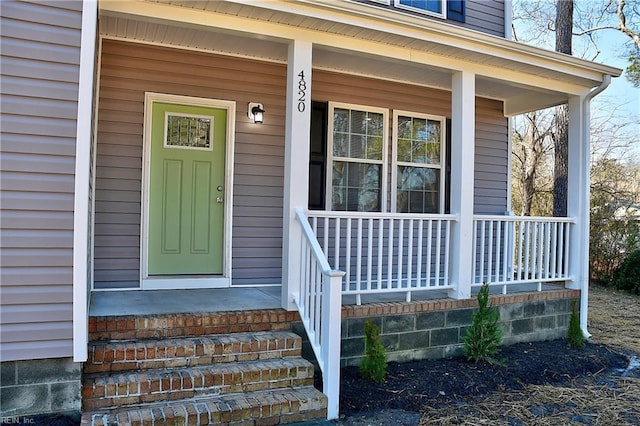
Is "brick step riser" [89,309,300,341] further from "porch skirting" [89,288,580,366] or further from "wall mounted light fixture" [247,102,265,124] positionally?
"wall mounted light fixture" [247,102,265,124]

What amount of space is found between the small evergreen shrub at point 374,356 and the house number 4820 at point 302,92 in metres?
1.85

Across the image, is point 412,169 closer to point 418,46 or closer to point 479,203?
point 479,203

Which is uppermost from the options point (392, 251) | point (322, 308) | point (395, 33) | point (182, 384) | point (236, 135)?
point (395, 33)

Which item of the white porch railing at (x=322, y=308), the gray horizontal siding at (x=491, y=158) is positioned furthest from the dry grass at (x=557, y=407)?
the gray horizontal siding at (x=491, y=158)

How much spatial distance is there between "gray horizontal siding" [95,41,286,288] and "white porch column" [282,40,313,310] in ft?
3.88

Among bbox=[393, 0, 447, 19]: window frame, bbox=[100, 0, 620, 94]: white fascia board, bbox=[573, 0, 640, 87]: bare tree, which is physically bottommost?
bbox=[100, 0, 620, 94]: white fascia board

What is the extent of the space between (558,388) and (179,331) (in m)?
3.14

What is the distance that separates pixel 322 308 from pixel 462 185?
6.70ft

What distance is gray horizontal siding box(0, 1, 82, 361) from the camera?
2842 millimetres

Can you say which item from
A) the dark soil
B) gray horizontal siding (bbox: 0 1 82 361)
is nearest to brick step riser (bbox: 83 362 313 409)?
gray horizontal siding (bbox: 0 1 82 361)

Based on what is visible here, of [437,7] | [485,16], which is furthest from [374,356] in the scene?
[485,16]

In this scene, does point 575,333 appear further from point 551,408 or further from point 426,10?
point 426,10

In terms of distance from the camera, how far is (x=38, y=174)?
290cm

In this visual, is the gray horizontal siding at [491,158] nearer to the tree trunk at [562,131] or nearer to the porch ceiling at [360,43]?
the porch ceiling at [360,43]
